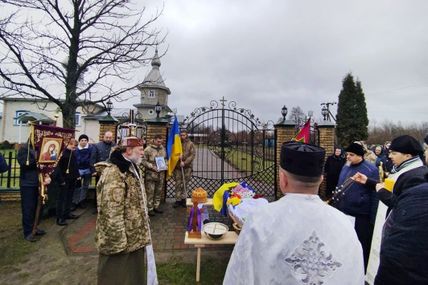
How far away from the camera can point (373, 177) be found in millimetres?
3766

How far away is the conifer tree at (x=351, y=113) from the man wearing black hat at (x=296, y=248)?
904 inches

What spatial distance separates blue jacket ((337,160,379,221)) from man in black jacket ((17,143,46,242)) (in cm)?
523

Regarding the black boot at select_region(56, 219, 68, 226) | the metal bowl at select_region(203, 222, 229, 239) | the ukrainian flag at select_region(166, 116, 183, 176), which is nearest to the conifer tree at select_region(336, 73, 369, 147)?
the ukrainian flag at select_region(166, 116, 183, 176)

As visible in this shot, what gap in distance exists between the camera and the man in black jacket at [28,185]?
15.5ft

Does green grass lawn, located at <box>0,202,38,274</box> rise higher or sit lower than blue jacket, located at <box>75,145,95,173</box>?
lower

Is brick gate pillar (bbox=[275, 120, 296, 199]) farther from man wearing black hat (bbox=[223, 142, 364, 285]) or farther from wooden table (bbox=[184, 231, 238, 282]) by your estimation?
man wearing black hat (bbox=[223, 142, 364, 285])

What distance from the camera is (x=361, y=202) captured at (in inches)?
146

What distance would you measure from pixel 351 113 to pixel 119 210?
2373 cm

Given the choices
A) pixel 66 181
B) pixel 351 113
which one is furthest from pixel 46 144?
pixel 351 113

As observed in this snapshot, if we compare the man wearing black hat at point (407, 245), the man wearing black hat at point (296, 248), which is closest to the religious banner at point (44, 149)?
the man wearing black hat at point (296, 248)

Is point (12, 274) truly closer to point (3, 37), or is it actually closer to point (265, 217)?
point (265, 217)

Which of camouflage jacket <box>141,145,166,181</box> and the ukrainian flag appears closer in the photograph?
camouflage jacket <box>141,145,166,181</box>

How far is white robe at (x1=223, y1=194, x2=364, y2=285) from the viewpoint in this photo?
1247 millimetres

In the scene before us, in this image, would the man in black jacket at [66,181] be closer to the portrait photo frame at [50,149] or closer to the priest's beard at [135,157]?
the portrait photo frame at [50,149]
